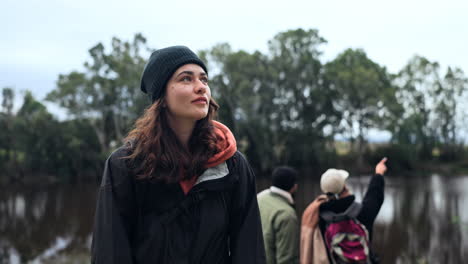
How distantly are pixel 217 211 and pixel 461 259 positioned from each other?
1081cm

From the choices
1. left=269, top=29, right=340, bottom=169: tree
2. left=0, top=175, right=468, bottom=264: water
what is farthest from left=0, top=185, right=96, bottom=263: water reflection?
left=269, top=29, right=340, bottom=169: tree

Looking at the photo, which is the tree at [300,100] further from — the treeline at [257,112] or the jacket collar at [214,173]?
the jacket collar at [214,173]

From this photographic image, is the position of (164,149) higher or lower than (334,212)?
higher

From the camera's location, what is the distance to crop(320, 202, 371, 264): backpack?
3.47m

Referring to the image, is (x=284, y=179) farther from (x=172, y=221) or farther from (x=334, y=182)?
(x=172, y=221)

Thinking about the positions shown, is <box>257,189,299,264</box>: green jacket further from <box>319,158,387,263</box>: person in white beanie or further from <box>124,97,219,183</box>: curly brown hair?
<box>124,97,219,183</box>: curly brown hair

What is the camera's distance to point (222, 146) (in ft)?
6.04

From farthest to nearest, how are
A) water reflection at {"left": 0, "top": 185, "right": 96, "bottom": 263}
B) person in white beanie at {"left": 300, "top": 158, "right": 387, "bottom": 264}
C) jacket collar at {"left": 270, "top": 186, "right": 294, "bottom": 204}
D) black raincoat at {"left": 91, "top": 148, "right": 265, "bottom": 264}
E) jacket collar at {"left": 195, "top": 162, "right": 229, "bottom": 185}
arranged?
water reflection at {"left": 0, "top": 185, "right": 96, "bottom": 263}, jacket collar at {"left": 270, "top": 186, "right": 294, "bottom": 204}, person in white beanie at {"left": 300, "top": 158, "right": 387, "bottom": 264}, jacket collar at {"left": 195, "top": 162, "right": 229, "bottom": 185}, black raincoat at {"left": 91, "top": 148, "right": 265, "bottom": 264}

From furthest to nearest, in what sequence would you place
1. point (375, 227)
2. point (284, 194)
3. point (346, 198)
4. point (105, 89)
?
1. point (105, 89)
2. point (375, 227)
3. point (284, 194)
4. point (346, 198)

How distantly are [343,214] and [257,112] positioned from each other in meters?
31.2

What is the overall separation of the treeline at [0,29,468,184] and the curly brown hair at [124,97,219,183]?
29236 millimetres

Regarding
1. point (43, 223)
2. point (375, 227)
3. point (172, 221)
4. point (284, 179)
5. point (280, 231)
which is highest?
point (172, 221)

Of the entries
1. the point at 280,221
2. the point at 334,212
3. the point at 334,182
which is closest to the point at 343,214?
the point at 334,212

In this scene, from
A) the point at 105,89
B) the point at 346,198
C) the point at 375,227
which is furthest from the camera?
the point at 105,89
